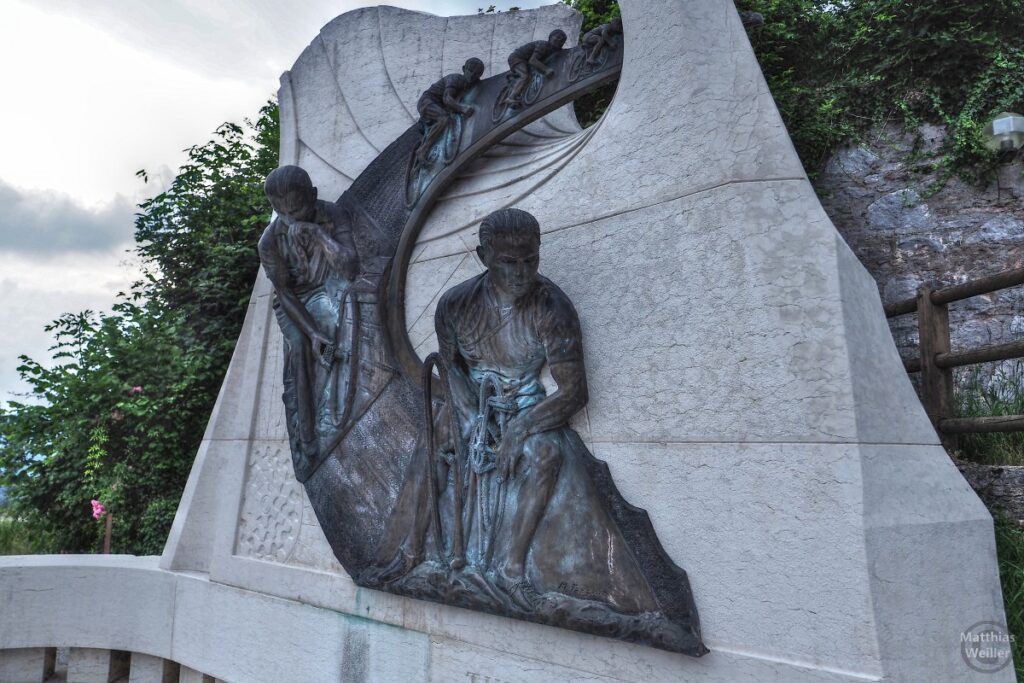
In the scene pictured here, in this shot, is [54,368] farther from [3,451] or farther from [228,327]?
[228,327]

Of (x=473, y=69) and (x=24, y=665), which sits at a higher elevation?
(x=473, y=69)

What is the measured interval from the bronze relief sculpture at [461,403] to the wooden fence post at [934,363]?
2.36m

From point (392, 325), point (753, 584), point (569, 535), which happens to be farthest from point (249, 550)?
point (753, 584)

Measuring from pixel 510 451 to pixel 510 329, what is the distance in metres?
0.49

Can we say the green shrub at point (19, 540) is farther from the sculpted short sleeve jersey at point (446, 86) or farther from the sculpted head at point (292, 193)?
the sculpted short sleeve jersey at point (446, 86)

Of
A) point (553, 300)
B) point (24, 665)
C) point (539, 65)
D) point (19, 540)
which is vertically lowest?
point (24, 665)

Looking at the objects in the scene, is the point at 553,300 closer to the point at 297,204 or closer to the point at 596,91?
the point at 297,204

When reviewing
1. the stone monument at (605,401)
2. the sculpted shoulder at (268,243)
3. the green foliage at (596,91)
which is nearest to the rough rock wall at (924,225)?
the green foliage at (596,91)

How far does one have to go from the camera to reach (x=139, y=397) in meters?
6.27

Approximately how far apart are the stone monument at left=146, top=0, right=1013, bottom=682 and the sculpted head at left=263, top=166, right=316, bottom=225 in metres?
0.02

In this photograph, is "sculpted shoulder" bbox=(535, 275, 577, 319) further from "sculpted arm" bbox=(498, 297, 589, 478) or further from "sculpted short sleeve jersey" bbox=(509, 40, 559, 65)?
"sculpted short sleeve jersey" bbox=(509, 40, 559, 65)

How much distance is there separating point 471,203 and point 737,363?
1624mm

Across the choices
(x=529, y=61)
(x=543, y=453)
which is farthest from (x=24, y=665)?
(x=529, y=61)

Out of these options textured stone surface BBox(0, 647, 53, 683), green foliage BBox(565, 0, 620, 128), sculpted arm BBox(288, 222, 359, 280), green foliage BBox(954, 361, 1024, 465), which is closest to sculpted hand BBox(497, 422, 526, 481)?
sculpted arm BBox(288, 222, 359, 280)
